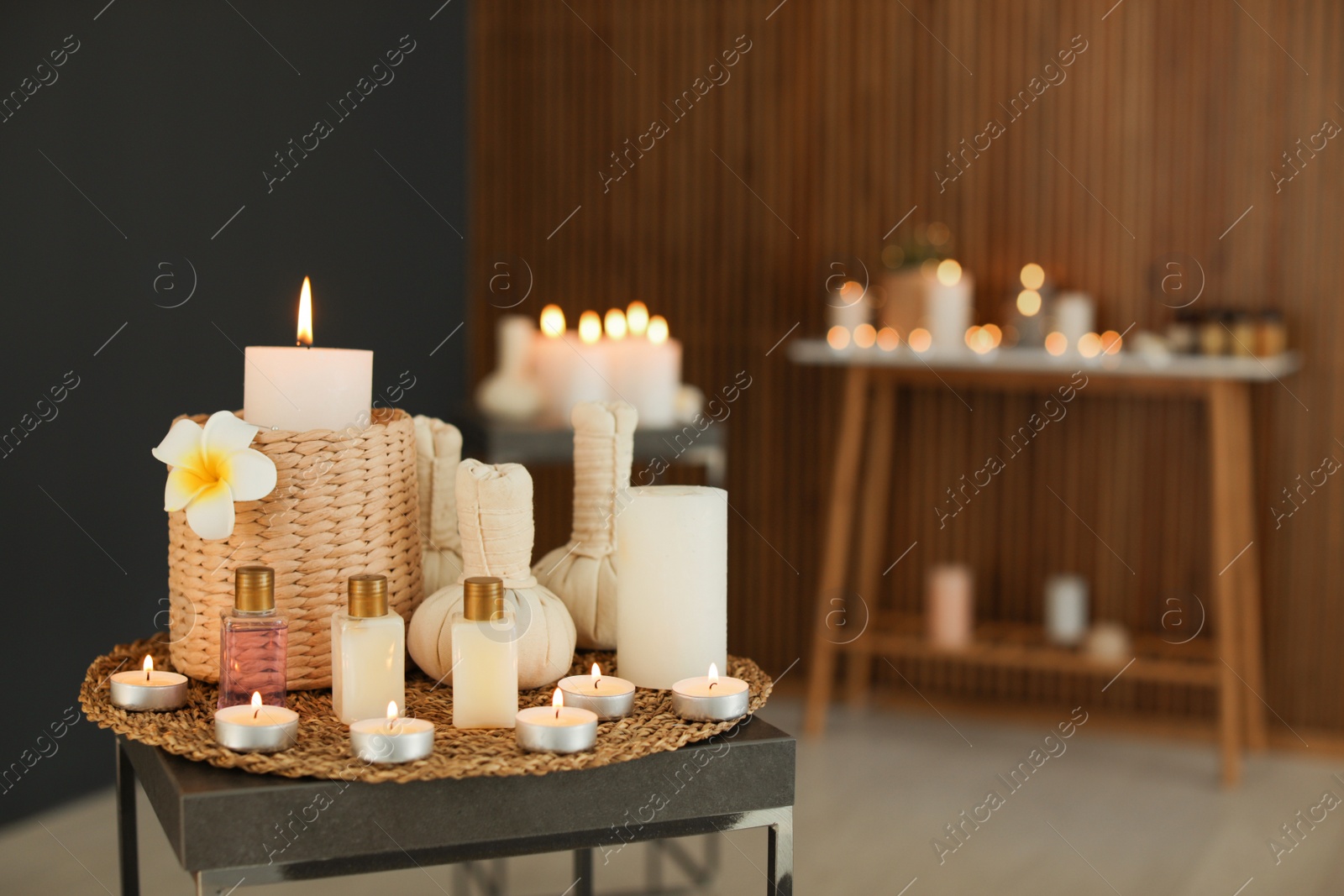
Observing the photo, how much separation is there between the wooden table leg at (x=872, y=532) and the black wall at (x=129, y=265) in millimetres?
1184

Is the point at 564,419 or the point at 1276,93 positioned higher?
the point at 1276,93

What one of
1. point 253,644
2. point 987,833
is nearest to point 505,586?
point 253,644

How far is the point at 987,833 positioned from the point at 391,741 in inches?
67.4

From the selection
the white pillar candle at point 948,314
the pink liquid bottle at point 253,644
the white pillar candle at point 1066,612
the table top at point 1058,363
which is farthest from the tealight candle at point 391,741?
the white pillar candle at point 1066,612

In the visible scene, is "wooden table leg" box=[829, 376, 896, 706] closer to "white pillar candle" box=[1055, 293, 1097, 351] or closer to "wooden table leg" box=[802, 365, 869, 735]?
"wooden table leg" box=[802, 365, 869, 735]

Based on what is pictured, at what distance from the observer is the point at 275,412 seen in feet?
3.20

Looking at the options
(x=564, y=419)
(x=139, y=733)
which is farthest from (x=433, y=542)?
(x=564, y=419)

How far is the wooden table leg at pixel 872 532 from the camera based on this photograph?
3.05 metres

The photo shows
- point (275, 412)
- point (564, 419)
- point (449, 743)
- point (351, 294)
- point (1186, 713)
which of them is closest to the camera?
point (449, 743)

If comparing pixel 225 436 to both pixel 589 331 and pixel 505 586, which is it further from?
pixel 589 331

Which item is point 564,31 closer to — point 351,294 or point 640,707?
point 351,294

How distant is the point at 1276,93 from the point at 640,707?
249 centimetres

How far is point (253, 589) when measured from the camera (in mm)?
865

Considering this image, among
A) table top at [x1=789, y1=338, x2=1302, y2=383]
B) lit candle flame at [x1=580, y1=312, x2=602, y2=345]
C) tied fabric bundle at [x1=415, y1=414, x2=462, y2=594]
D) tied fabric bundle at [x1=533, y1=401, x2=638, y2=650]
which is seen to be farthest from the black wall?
tied fabric bundle at [x1=533, y1=401, x2=638, y2=650]
